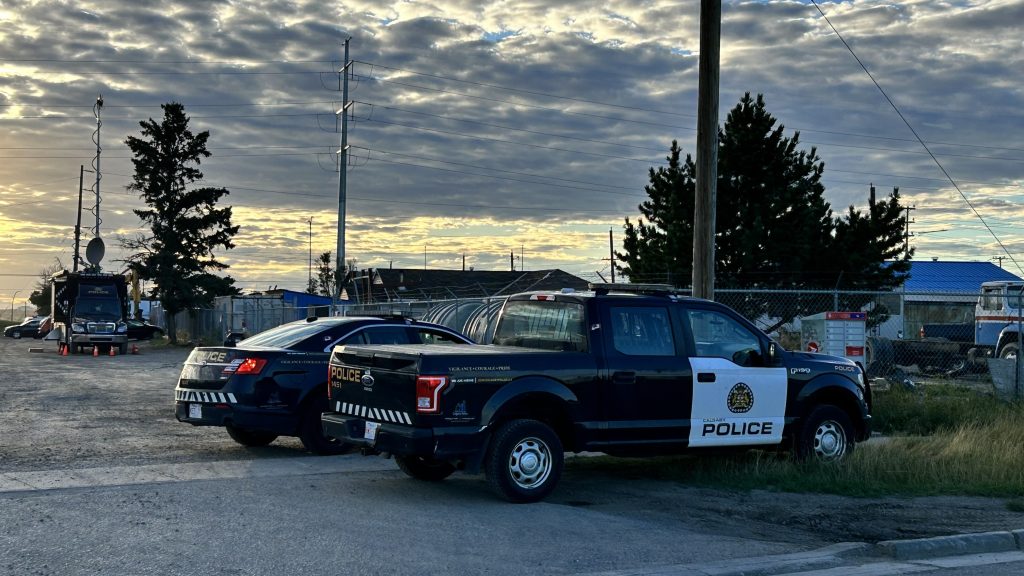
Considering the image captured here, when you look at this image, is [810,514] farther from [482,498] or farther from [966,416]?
[966,416]

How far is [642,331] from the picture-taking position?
1023 cm

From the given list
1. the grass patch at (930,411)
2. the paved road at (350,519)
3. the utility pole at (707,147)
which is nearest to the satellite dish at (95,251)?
the paved road at (350,519)

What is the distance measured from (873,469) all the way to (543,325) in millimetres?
3718

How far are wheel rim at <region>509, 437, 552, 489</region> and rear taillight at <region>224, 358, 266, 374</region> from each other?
3.90 metres

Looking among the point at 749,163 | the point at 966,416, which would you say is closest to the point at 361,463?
the point at 966,416

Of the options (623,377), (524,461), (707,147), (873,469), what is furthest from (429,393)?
(707,147)

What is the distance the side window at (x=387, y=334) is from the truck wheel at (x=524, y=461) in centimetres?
396

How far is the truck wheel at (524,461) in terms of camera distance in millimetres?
9141

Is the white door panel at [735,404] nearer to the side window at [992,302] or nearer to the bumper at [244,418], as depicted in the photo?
the bumper at [244,418]

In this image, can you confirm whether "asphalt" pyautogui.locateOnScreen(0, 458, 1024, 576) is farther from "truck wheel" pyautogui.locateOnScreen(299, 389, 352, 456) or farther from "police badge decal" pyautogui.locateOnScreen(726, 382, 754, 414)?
"police badge decal" pyautogui.locateOnScreen(726, 382, 754, 414)

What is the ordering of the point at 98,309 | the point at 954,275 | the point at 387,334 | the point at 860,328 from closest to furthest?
the point at 387,334
the point at 860,328
the point at 98,309
the point at 954,275

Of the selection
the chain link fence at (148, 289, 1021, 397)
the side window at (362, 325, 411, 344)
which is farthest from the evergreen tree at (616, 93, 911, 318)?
the side window at (362, 325, 411, 344)

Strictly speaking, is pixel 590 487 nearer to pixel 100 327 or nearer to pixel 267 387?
pixel 267 387

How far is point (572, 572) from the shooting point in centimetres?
691
